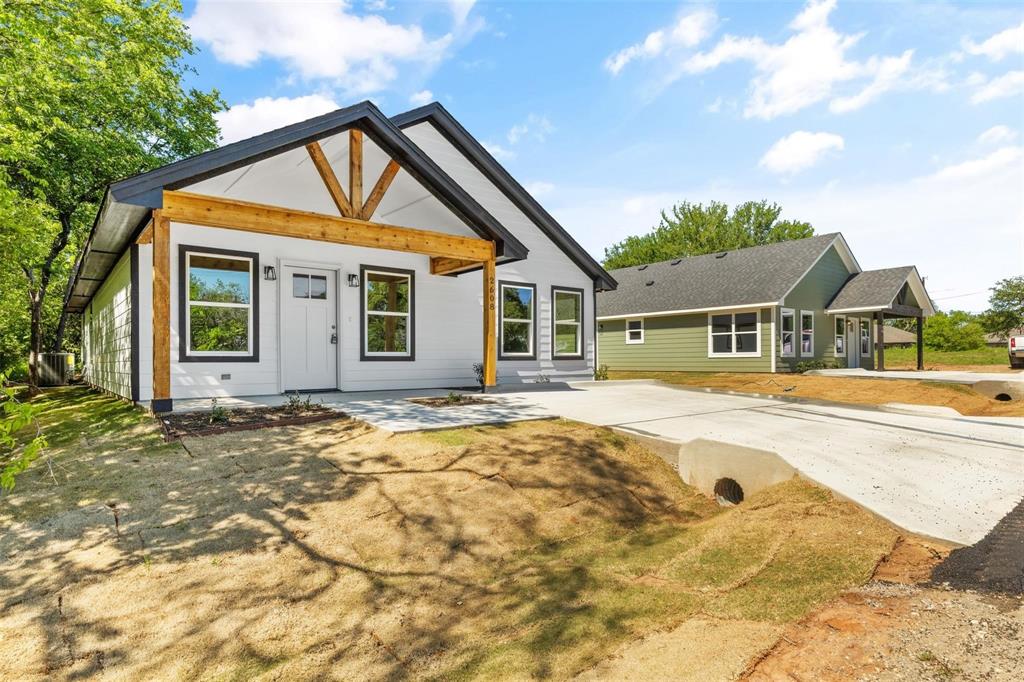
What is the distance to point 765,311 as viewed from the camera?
19484mm

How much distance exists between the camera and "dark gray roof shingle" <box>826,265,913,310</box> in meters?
20.0

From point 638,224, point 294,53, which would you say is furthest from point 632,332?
point 638,224

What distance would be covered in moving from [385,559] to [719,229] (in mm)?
50262

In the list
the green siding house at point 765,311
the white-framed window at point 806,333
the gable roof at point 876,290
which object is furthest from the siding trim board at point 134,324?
the gable roof at point 876,290

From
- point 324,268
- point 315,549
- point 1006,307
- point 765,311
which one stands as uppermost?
point 1006,307

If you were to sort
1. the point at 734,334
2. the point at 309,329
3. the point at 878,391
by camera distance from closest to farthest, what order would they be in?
the point at 309,329
the point at 878,391
the point at 734,334

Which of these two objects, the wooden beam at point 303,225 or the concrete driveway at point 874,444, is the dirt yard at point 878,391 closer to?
the concrete driveway at point 874,444

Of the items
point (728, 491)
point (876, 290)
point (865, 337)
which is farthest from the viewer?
point (865, 337)

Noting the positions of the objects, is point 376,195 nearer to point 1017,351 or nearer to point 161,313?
point 161,313

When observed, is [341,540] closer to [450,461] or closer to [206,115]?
[450,461]

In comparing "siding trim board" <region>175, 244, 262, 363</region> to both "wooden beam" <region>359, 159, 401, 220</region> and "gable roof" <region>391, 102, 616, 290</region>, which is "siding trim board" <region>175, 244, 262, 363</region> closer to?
"wooden beam" <region>359, 159, 401, 220</region>

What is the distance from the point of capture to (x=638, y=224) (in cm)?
5156

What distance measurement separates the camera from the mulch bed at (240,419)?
598cm

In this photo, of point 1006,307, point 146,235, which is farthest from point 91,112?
point 1006,307
